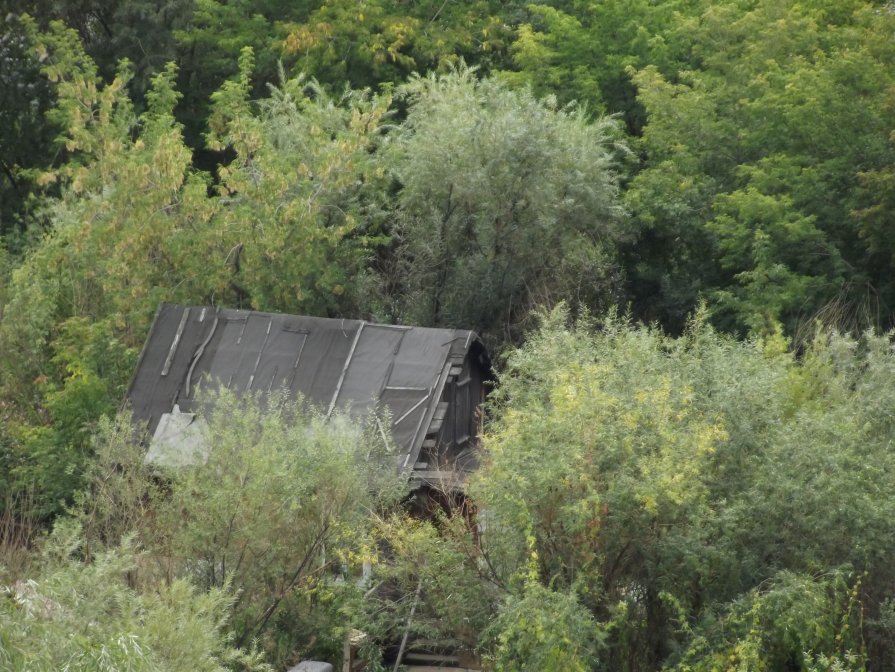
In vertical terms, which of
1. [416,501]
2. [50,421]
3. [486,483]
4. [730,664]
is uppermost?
[486,483]

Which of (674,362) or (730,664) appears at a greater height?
(674,362)

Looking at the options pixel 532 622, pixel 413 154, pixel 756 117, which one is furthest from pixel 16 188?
pixel 532 622

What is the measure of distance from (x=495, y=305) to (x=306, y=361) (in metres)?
4.76

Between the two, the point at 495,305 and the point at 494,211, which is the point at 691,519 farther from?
the point at 494,211

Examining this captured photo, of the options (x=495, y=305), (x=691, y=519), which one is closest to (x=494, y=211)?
(x=495, y=305)

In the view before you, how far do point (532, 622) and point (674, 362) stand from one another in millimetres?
3801

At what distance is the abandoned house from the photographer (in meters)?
18.0

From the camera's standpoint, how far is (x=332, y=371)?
18.7 meters

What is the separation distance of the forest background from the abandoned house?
1121 mm

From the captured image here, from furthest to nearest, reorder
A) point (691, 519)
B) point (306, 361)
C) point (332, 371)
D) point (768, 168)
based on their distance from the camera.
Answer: point (768, 168)
point (306, 361)
point (332, 371)
point (691, 519)

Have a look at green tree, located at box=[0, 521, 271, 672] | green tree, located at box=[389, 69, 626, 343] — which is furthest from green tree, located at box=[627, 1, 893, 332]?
green tree, located at box=[0, 521, 271, 672]

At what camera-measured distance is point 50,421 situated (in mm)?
22969

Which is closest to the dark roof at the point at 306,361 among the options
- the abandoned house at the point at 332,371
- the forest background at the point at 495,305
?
the abandoned house at the point at 332,371

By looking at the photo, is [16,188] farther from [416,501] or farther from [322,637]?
[322,637]
